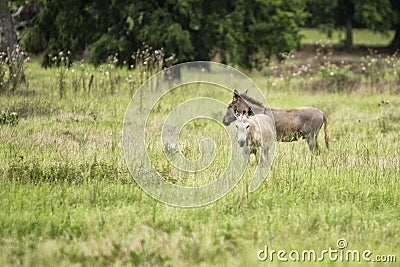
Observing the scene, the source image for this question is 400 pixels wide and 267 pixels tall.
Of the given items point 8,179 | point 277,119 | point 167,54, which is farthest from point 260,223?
point 167,54

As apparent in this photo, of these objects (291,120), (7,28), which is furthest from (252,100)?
(7,28)

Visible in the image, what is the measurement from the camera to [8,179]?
8.14 meters

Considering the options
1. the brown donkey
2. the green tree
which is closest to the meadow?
the brown donkey

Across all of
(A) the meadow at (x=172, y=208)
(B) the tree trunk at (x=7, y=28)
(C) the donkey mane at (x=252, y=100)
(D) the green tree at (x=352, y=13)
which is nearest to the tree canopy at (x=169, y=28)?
(B) the tree trunk at (x=7, y=28)

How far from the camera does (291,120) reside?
35.0ft

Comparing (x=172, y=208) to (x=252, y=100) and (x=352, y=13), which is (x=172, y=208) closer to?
(x=252, y=100)

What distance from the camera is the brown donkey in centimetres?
1054

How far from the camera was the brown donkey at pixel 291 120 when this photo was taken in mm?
10539

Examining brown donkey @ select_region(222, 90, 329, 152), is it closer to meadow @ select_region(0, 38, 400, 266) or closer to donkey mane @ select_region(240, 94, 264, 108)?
donkey mane @ select_region(240, 94, 264, 108)

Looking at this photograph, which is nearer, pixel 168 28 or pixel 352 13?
pixel 168 28

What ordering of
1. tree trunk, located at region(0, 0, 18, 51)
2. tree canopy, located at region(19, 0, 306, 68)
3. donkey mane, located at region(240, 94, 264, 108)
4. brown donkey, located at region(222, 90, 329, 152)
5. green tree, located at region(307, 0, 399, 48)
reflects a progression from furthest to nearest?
green tree, located at region(307, 0, 399, 48) < tree canopy, located at region(19, 0, 306, 68) < tree trunk, located at region(0, 0, 18, 51) < donkey mane, located at region(240, 94, 264, 108) < brown donkey, located at region(222, 90, 329, 152)

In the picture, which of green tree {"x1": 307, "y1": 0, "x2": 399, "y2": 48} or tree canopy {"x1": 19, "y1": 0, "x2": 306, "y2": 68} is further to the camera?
green tree {"x1": 307, "y1": 0, "x2": 399, "y2": 48}

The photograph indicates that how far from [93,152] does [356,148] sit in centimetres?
390

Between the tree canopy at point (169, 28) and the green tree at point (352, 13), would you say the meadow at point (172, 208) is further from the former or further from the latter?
the green tree at point (352, 13)
